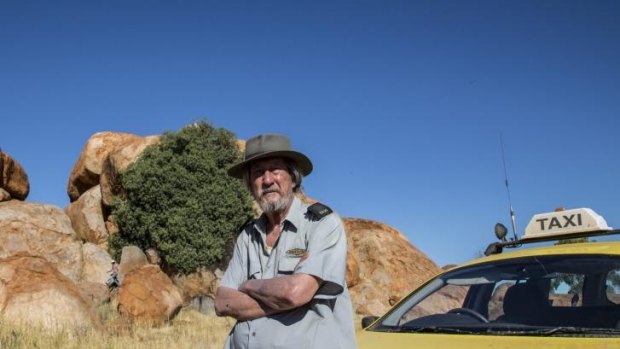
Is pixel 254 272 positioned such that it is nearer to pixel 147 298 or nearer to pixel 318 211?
pixel 318 211

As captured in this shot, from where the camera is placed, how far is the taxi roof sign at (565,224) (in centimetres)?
442

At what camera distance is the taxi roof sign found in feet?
14.5

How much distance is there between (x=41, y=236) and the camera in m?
21.2

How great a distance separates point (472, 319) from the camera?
394 centimetres

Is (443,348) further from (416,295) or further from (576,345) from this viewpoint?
(416,295)

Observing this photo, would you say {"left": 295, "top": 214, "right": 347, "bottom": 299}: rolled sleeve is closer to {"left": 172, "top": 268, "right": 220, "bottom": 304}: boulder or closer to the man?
the man

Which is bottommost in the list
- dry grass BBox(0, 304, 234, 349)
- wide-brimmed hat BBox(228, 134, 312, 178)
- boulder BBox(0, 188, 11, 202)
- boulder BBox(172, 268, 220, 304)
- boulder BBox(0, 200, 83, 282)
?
dry grass BBox(0, 304, 234, 349)

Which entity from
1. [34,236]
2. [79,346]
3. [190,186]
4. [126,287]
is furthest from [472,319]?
[34,236]

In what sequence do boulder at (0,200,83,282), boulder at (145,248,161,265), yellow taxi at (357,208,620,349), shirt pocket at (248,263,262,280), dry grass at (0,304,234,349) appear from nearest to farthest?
1. shirt pocket at (248,263,262,280)
2. yellow taxi at (357,208,620,349)
3. dry grass at (0,304,234,349)
4. boulder at (0,200,83,282)
5. boulder at (145,248,161,265)

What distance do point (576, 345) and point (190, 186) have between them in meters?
19.0

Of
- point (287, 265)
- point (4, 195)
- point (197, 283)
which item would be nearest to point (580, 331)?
point (287, 265)

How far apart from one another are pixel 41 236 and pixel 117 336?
11607mm

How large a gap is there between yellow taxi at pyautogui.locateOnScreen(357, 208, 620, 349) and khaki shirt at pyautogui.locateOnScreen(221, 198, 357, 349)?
916 mm

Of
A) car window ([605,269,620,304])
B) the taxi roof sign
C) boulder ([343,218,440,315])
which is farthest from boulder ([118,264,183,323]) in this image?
car window ([605,269,620,304])
